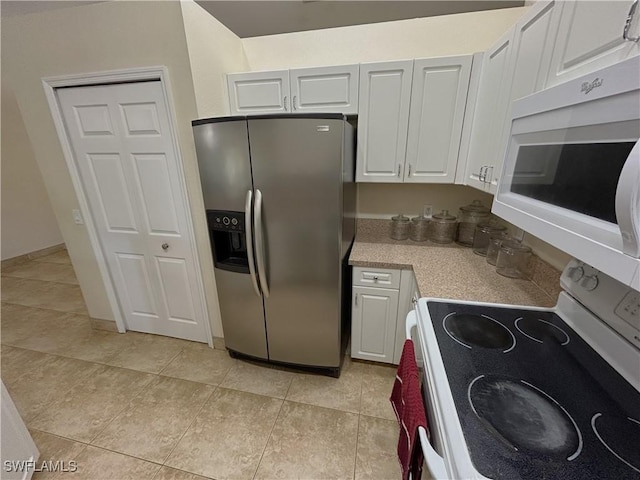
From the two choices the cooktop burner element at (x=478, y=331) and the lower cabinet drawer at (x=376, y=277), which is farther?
the lower cabinet drawer at (x=376, y=277)

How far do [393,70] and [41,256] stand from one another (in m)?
5.76

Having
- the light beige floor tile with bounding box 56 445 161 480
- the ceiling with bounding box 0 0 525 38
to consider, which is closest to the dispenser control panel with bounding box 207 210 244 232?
the light beige floor tile with bounding box 56 445 161 480

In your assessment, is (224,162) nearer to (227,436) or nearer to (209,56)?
(209,56)

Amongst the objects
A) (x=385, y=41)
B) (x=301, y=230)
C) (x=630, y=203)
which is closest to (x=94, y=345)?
(x=301, y=230)

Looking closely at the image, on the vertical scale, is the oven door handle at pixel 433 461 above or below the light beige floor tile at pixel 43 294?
above

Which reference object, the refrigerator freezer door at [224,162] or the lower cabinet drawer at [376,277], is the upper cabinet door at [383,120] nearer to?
the lower cabinet drawer at [376,277]

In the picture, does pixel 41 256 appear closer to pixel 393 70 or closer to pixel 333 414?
pixel 333 414

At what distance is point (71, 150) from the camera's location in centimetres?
194

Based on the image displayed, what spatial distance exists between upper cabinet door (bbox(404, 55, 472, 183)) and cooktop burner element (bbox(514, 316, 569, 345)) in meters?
1.04

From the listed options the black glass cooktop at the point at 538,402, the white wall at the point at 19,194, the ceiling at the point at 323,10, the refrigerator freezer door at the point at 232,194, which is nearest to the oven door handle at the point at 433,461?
the black glass cooktop at the point at 538,402

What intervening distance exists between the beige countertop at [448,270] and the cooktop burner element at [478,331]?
7.4 inches

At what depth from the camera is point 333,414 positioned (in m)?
1.65

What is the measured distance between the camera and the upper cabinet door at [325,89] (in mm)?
1721

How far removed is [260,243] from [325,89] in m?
1.14
